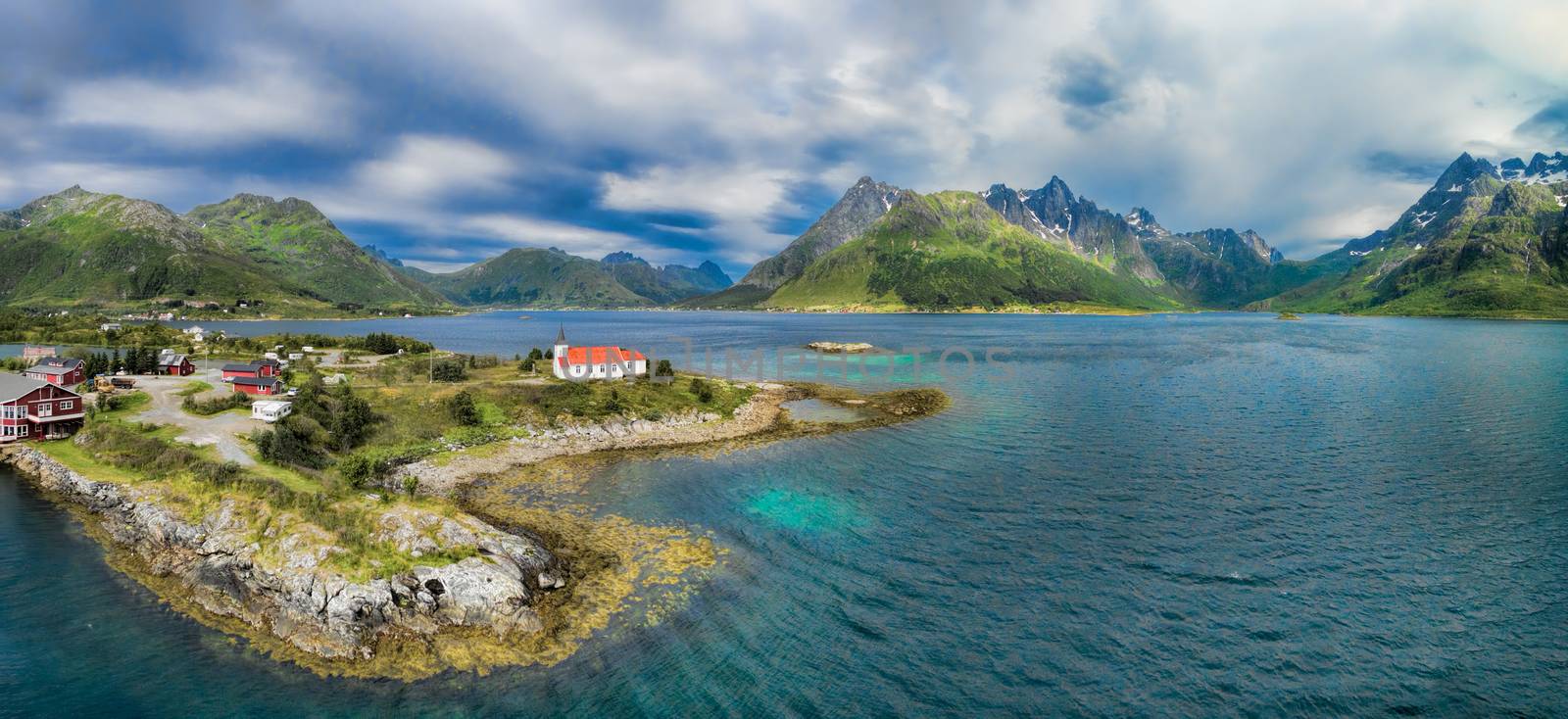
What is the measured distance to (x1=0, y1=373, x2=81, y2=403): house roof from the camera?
48.3 m

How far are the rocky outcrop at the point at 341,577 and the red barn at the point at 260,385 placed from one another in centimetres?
2919

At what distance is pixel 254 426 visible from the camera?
4778 cm

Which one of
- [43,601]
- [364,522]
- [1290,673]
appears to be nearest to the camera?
[1290,673]

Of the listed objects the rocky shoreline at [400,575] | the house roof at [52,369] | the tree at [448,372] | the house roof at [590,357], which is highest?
the house roof at [590,357]

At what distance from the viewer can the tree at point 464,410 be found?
5441 cm

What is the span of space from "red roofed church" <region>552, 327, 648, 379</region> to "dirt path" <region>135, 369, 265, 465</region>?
2835 cm

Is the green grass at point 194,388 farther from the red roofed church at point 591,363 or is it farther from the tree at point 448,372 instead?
the red roofed church at point 591,363

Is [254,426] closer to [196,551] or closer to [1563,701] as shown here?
[196,551]

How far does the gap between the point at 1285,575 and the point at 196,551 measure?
164 ft

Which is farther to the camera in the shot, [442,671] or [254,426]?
Answer: [254,426]

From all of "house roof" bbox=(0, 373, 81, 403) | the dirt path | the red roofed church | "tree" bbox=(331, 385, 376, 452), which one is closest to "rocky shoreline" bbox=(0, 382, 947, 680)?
the dirt path

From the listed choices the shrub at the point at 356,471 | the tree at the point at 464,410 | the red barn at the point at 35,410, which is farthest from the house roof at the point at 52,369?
the shrub at the point at 356,471

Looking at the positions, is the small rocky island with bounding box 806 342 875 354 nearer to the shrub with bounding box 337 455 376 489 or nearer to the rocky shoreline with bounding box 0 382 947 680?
the shrub with bounding box 337 455 376 489

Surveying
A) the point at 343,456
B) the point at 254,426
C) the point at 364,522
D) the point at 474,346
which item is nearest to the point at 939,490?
the point at 364,522
